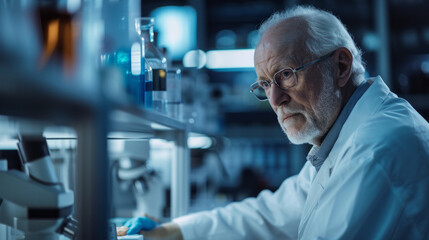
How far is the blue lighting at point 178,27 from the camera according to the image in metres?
4.35

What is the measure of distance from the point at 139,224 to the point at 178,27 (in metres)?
3.45

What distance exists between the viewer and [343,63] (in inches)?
50.7

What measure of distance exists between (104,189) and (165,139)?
3.57 ft

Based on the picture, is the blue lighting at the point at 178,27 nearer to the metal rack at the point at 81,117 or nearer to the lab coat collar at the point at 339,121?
the lab coat collar at the point at 339,121

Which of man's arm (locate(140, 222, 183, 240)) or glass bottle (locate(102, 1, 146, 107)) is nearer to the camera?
glass bottle (locate(102, 1, 146, 107))

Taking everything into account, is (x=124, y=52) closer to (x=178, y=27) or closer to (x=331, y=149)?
(x=331, y=149)

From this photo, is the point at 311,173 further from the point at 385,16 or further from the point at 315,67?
the point at 385,16

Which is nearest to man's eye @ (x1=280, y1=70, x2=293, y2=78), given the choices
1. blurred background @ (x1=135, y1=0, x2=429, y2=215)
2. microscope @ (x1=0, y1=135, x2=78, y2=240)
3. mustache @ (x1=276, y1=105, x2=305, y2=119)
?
mustache @ (x1=276, y1=105, x2=305, y2=119)

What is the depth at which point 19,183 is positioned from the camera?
0.73 m

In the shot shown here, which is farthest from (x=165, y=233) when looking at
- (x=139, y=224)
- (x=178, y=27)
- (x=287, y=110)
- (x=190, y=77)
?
(x=178, y=27)

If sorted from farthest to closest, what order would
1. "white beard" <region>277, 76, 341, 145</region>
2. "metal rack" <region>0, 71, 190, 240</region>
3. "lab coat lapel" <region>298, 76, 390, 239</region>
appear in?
"white beard" <region>277, 76, 341, 145</region>
"lab coat lapel" <region>298, 76, 390, 239</region>
"metal rack" <region>0, 71, 190, 240</region>

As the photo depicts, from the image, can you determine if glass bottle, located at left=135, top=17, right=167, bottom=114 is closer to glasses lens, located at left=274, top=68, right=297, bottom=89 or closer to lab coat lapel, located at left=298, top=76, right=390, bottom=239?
glasses lens, located at left=274, top=68, right=297, bottom=89

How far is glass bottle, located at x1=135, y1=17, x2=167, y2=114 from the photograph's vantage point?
1185 mm

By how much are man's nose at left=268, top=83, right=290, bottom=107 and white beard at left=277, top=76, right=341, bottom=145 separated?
21mm
